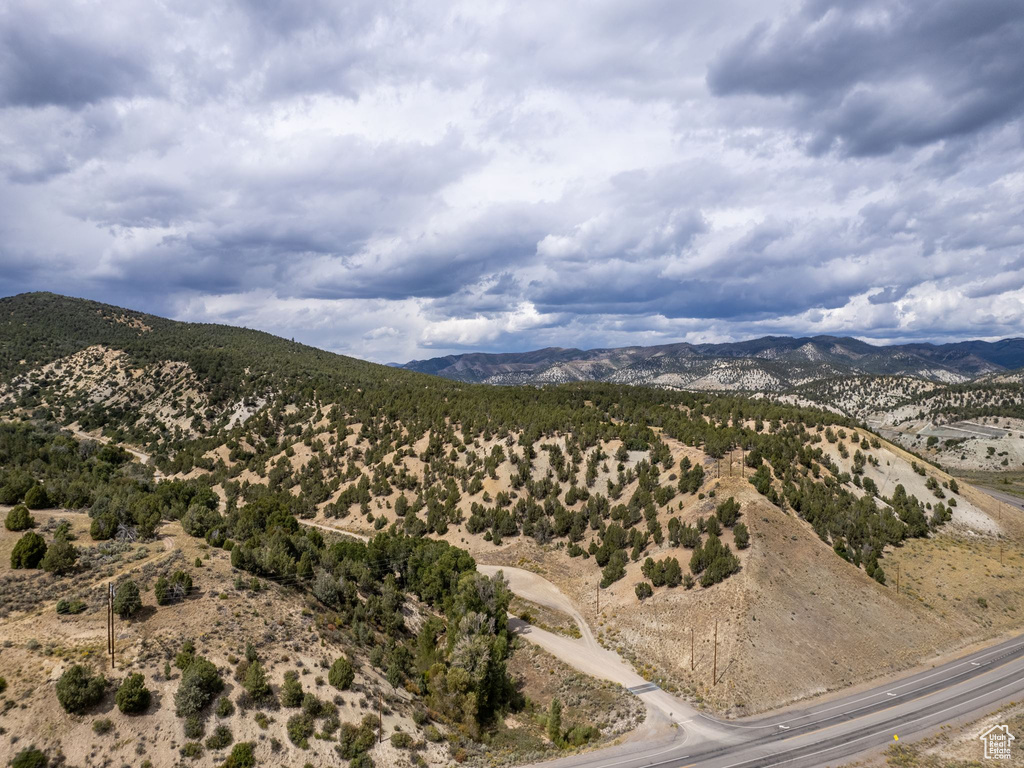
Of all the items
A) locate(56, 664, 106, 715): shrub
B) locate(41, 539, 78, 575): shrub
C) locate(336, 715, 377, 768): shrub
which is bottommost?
locate(336, 715, 377, 768): shrub

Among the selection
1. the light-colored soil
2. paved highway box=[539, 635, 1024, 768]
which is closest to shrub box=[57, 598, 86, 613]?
the light-colored soil

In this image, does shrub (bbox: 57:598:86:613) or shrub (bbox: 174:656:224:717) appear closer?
shrub (bbox: 174:656:224:717)

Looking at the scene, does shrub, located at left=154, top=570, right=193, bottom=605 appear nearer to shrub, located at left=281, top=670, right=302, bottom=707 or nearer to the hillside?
the hillside

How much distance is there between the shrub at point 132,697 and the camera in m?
23.5

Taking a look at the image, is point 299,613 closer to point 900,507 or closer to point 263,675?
point 263,675

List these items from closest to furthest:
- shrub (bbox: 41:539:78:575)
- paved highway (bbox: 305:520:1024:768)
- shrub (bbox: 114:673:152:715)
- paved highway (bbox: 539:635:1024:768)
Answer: shrub (bbox: 114:673:152:715)
paved highway (bbox: 539:635:1024:768)
paved highway (bbox: 305:520:1024:768)
shrub (bbox: 41:539:78:575)

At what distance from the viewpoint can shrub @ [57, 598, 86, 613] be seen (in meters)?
28.0

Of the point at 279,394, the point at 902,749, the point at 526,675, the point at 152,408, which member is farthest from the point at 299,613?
the point at 152,408

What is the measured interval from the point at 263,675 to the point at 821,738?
3516cm

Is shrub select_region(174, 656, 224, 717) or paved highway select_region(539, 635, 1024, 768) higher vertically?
shrub select_region(174, 656, 224, 717)

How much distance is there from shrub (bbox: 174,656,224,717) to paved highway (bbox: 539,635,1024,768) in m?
19.6

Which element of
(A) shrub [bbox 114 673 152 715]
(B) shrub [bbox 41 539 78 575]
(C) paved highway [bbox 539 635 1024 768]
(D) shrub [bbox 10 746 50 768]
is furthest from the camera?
(B) shrub [bbox 41 539 78 575]

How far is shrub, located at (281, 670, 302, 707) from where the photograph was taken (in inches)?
1072

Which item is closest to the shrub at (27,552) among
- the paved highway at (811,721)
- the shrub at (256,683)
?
the shrub at (256,683)
